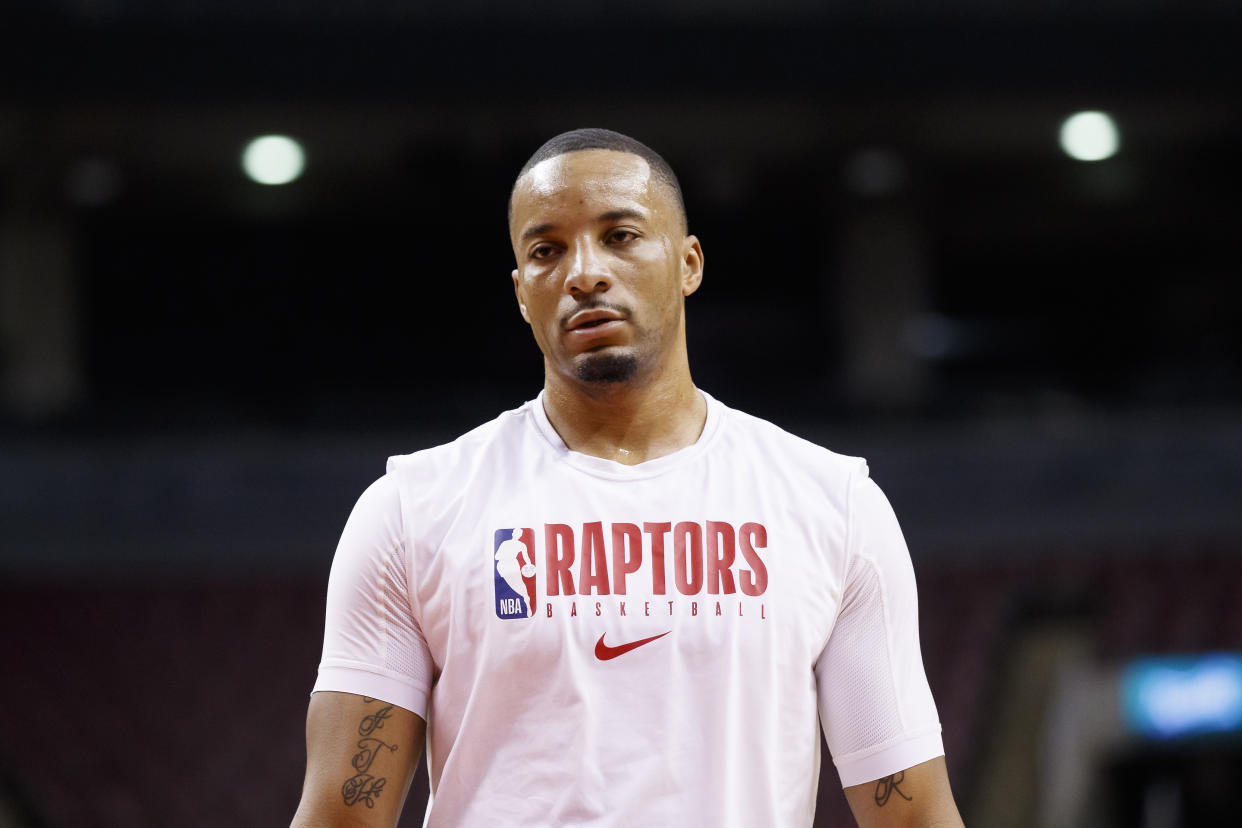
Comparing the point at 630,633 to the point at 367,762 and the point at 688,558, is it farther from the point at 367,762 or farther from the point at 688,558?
the point at 367,762

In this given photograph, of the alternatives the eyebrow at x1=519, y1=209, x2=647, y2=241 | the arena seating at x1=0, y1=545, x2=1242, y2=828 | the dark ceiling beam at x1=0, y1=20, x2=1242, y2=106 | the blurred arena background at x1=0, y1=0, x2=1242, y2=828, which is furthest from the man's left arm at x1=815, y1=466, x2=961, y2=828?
the dark ceiling beam at x1=0, y1=20, x2=1242, y2=106

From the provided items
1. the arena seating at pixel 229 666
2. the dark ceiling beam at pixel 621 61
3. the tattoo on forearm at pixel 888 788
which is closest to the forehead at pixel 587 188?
the tattoo on forearm at pixel 888 788

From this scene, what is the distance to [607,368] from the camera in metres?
1.51

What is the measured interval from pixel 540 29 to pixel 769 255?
10.9ft

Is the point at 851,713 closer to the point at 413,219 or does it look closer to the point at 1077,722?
the point at 1077,722

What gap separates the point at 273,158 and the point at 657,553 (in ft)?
26.2

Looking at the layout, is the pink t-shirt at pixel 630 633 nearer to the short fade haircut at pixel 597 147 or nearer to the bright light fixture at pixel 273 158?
the short fade haircut at pixel 597 147

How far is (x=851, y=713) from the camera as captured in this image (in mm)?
1501

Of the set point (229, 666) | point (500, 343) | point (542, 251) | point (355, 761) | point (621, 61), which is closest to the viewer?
point (355, 761)

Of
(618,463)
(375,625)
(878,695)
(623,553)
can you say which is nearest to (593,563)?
(623,553)

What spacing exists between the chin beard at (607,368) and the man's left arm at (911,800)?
548mm

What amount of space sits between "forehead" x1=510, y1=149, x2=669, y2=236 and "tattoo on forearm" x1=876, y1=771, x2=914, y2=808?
2.31ft

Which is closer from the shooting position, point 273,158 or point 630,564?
point 630,564

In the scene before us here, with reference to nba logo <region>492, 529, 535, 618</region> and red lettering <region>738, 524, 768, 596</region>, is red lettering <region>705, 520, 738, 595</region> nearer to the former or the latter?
red lettering <region>738, 524, 768, 596</region>
